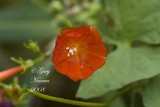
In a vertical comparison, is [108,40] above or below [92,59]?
below

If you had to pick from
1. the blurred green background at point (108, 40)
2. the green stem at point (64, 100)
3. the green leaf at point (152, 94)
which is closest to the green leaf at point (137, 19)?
the blurred green background at point (108, 40)

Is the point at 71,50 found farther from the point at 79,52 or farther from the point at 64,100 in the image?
the point at 64,100

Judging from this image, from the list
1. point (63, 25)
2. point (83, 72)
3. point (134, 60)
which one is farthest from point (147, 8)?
point (63, 25)

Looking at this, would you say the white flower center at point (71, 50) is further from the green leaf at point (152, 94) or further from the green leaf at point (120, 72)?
the green leaf at point (152, 94)

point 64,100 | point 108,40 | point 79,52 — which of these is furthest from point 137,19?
point 64,100

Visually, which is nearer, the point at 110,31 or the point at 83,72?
the point at 83,72

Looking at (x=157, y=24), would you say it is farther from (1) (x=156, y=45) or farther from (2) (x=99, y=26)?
(2) (x=99, y=26)

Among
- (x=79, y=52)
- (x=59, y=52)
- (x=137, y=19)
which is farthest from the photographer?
(x=137, y=19)
